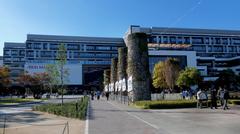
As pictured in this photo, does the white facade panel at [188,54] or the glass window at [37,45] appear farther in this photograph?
the glass window at [37,45]

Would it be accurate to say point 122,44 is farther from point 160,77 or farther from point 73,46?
point 160,77

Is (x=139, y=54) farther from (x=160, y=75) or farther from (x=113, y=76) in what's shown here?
(x=160, y=75)

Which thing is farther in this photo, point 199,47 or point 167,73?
point 199,47

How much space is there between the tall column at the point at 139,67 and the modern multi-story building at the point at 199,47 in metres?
82.2

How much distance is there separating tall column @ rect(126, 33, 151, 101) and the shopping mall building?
8809 centimetres

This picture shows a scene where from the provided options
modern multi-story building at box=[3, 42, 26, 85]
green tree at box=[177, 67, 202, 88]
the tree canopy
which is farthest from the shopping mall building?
the tree canopy

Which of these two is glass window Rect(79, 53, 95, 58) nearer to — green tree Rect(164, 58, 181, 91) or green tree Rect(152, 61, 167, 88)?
green tree Rect(152, 61, 167, 88)

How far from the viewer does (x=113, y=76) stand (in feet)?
214

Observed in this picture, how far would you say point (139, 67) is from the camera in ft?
116

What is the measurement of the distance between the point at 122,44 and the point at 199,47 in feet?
106

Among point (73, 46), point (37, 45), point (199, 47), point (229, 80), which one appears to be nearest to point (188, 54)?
point (199, 47)

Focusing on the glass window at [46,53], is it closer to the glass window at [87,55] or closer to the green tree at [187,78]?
the glass window at [87,55]

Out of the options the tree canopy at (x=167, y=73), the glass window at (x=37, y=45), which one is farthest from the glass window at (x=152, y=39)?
the tree canopy at (x=167, y=73)

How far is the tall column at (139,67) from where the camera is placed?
34656 mm
